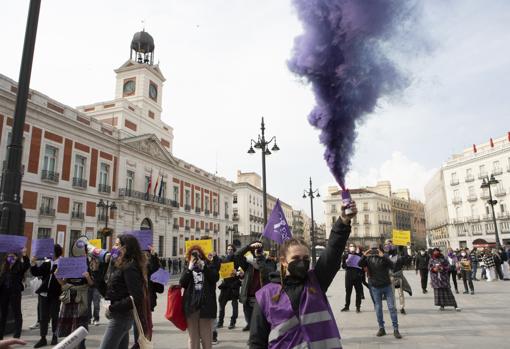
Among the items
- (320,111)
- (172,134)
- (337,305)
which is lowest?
(337,305)

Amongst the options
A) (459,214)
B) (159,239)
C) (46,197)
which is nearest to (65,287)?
(46,197)

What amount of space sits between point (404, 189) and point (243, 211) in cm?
6104

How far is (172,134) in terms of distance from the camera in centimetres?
4316

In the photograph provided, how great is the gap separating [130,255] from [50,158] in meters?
24.9

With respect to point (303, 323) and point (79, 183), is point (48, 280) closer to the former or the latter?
point (303, 323)

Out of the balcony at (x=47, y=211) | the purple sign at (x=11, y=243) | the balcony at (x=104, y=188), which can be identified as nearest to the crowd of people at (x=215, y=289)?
the purple sign at (x=11, y=243)

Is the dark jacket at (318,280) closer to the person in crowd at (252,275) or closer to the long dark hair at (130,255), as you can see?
the long dark hair at (130,255)

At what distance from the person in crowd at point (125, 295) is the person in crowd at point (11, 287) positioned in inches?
164

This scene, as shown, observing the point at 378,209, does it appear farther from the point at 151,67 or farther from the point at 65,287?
the point at 65,287

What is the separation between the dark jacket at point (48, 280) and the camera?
21.6ft

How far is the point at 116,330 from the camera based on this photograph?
12.8 ft

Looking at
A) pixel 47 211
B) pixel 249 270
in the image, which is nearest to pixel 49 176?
pixel 47 211

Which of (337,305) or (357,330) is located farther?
(337,305)

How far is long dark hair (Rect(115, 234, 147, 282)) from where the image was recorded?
13.1 ft
